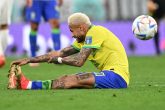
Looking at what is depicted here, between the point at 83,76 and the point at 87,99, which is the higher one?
the point at 83,76

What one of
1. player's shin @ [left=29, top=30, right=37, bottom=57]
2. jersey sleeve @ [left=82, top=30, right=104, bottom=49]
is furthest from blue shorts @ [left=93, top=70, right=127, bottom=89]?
player's shin @ [left=29, top=30, right=37, bottom=57]

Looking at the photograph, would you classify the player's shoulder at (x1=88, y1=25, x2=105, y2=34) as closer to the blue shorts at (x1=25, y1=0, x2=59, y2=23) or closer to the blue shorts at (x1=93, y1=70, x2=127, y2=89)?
the blue shorts at (x1=93, y1=70, x2=127, y2=89)

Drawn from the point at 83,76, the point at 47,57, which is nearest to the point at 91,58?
the point at 83,76

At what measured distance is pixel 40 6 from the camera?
54.2 ft

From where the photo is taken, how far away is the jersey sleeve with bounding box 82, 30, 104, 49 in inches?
368

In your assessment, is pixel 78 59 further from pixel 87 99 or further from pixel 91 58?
pixel 87 99

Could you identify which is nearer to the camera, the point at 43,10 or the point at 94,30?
the point at 94,30

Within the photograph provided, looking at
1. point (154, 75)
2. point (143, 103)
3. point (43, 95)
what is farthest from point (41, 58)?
point (154, 75)

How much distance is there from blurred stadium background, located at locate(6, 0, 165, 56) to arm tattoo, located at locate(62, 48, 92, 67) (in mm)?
11392

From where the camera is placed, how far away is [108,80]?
9.48 metres

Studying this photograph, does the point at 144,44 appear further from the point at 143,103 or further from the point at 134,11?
the point at 143,103

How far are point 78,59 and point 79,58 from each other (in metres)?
0.02

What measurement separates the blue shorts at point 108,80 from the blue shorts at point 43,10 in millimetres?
6805

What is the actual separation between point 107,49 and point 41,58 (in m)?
0.97
